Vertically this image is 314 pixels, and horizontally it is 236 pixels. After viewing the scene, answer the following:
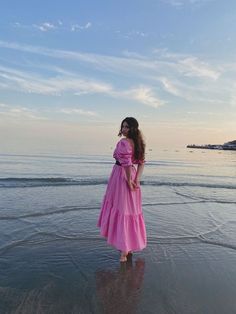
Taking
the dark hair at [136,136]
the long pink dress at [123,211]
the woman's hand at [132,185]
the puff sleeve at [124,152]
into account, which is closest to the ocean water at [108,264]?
the long pink dress at [123,211]

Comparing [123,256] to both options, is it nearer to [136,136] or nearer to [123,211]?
[123,211]

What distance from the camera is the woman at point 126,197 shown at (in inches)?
238

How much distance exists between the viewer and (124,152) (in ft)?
19.6

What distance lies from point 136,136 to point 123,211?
1.23 meters

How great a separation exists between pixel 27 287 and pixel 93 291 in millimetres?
851

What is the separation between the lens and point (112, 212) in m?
6.20

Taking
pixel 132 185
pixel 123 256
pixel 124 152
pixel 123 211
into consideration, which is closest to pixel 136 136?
pixel 124 152

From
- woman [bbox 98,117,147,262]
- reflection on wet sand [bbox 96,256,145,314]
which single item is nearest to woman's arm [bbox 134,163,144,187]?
woman [bbox 98,117,147,262]

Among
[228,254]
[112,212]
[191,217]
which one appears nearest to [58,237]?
[112,212]

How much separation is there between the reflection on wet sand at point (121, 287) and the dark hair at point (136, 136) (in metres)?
1.76

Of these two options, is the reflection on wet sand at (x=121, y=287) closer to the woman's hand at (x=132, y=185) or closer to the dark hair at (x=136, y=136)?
the woman's hand at (x=132, y=185)

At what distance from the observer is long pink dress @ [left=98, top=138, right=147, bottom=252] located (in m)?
6.03

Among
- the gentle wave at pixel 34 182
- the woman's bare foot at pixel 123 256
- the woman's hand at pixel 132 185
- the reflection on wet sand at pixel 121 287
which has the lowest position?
the reflection on wet sand at pixel 121 287

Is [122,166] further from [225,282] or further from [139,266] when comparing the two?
[225,282]
